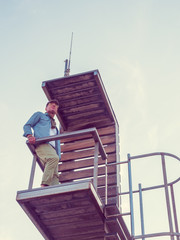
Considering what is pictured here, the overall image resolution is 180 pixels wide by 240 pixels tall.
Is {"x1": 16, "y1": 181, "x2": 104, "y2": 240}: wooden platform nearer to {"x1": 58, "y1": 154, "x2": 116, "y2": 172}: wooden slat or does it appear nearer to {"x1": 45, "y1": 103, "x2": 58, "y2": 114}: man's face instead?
{"x1": 58, "y1": 154, "x2": 116, "y2": 172}: wooden slat

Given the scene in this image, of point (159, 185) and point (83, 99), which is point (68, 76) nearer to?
point (83, 99)

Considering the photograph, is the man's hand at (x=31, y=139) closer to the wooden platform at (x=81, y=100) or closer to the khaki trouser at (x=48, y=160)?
the khaki trouser at (x=48, y=160)

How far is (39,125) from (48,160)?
0.83 meters

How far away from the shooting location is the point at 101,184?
805 cm

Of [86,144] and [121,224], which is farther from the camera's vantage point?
[86,144]

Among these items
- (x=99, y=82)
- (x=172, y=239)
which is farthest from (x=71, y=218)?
(x=99, y=82)

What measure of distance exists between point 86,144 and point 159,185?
3.01 m

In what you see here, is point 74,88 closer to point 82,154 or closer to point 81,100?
point 81,100

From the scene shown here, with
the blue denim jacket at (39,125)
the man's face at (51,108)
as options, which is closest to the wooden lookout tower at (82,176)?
the blue denim jacket at (39,125)

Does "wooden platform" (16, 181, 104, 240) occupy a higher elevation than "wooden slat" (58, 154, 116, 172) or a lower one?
lower

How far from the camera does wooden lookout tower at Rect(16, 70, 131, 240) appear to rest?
634 cm

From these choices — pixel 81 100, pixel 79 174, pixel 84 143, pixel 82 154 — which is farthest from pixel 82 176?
pixel 81 100

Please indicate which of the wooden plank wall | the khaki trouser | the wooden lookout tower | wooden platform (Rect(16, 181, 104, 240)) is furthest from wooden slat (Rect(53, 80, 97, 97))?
wooden platform (Rect(16, 181, 104, 240))

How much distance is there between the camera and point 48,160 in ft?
22.0
